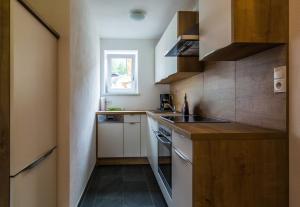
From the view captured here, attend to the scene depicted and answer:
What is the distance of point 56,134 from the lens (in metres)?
2.08

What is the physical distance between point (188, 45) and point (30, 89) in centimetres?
140

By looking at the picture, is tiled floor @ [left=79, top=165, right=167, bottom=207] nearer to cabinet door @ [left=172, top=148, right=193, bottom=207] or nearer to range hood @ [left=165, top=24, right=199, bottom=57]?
cabinet door @ [left=172, top=148, right=193, bottom=207]

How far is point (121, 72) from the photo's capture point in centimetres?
477

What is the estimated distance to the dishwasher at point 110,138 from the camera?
4031 mm

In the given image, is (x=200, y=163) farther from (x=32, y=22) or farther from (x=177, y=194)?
(x=32, y=22)

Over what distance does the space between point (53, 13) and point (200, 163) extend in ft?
5.39

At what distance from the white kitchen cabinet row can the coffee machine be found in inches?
17.3

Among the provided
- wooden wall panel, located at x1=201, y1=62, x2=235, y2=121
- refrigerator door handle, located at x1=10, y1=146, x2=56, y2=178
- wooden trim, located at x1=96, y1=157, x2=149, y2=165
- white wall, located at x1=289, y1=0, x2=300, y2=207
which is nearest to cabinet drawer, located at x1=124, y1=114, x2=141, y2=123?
wooden trim, located at x1=96, y1=157, x2=149, y2=165

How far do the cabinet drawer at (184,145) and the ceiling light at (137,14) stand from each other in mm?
1945

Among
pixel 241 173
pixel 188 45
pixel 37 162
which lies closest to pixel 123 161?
pixel 188 45

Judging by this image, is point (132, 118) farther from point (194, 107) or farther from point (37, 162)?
point (37, 162)

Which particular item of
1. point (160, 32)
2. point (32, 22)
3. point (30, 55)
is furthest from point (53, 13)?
point (160, 32)
